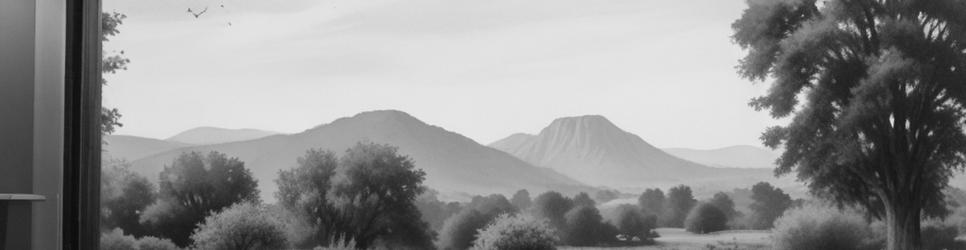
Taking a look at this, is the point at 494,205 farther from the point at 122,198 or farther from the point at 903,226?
the point at 122,198

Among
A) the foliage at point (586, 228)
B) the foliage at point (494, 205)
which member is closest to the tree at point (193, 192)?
the foliage at point (494, 205)

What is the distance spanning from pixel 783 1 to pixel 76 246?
3.15 m

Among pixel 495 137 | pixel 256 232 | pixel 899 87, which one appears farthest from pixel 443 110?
pixel 899 87

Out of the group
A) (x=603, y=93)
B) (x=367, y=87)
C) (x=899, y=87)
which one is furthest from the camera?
(x=367, y=87)

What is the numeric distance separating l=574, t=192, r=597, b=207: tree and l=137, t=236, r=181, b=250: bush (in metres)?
1.89

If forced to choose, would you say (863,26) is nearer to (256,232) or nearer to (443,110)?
(443,110)

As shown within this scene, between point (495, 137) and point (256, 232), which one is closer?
point (495, 137)

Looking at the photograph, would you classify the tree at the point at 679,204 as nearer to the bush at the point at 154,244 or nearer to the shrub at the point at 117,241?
the bush at the point at 154,244

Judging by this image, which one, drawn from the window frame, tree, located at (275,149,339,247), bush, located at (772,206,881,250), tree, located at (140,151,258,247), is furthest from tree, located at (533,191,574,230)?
the window frame

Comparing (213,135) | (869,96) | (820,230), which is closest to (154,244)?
(213,135)

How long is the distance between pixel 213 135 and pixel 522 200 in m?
1.50

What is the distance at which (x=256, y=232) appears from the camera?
4.82 metres

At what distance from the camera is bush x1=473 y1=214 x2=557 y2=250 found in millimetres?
4387

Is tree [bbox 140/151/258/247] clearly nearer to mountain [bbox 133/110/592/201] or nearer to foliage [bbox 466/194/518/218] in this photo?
mountain [bbox 133/110/592/201]
